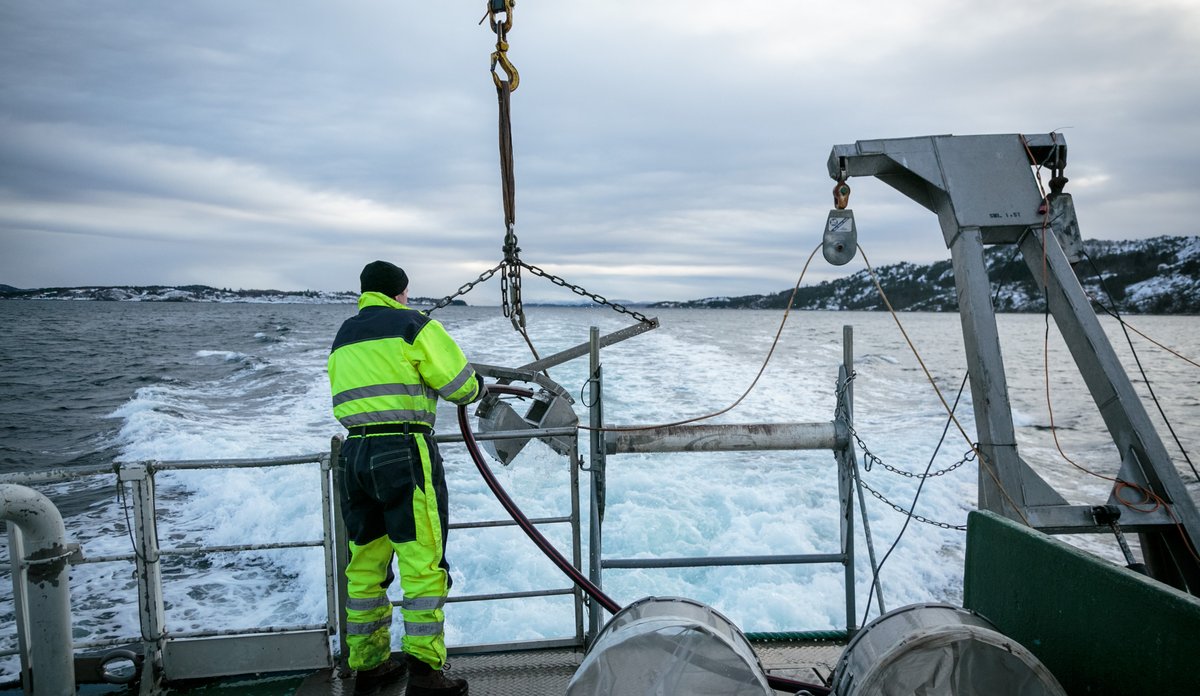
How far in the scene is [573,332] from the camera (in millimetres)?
35656

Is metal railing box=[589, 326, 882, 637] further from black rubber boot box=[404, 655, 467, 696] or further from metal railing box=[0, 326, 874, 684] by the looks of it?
black rubber boot box=[404, 655, 467, 696]

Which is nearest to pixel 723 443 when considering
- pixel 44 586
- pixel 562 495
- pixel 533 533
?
pixel 533 533

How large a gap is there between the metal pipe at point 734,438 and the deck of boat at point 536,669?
A: 103cm

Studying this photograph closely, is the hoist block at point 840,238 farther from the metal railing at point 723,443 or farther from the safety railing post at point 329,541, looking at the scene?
the safety railing post at point 329,541

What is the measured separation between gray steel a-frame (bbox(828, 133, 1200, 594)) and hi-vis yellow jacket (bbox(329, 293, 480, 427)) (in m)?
2.48

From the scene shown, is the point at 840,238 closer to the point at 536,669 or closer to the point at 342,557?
the point at 536,669

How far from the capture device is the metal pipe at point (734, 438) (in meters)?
3.41

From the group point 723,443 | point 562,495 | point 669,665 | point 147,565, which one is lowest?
point 562,495

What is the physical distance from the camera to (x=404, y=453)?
3.03 m

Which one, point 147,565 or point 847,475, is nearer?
point 147,565

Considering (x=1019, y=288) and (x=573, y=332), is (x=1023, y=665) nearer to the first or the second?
(x=573, y=332)

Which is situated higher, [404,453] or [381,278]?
[381,278]

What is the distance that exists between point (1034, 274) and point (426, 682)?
12.9 ft

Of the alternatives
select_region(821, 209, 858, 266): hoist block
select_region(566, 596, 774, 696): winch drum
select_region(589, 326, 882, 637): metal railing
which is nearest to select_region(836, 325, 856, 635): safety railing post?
select_region(589, 326, 882, 637): metal railing
